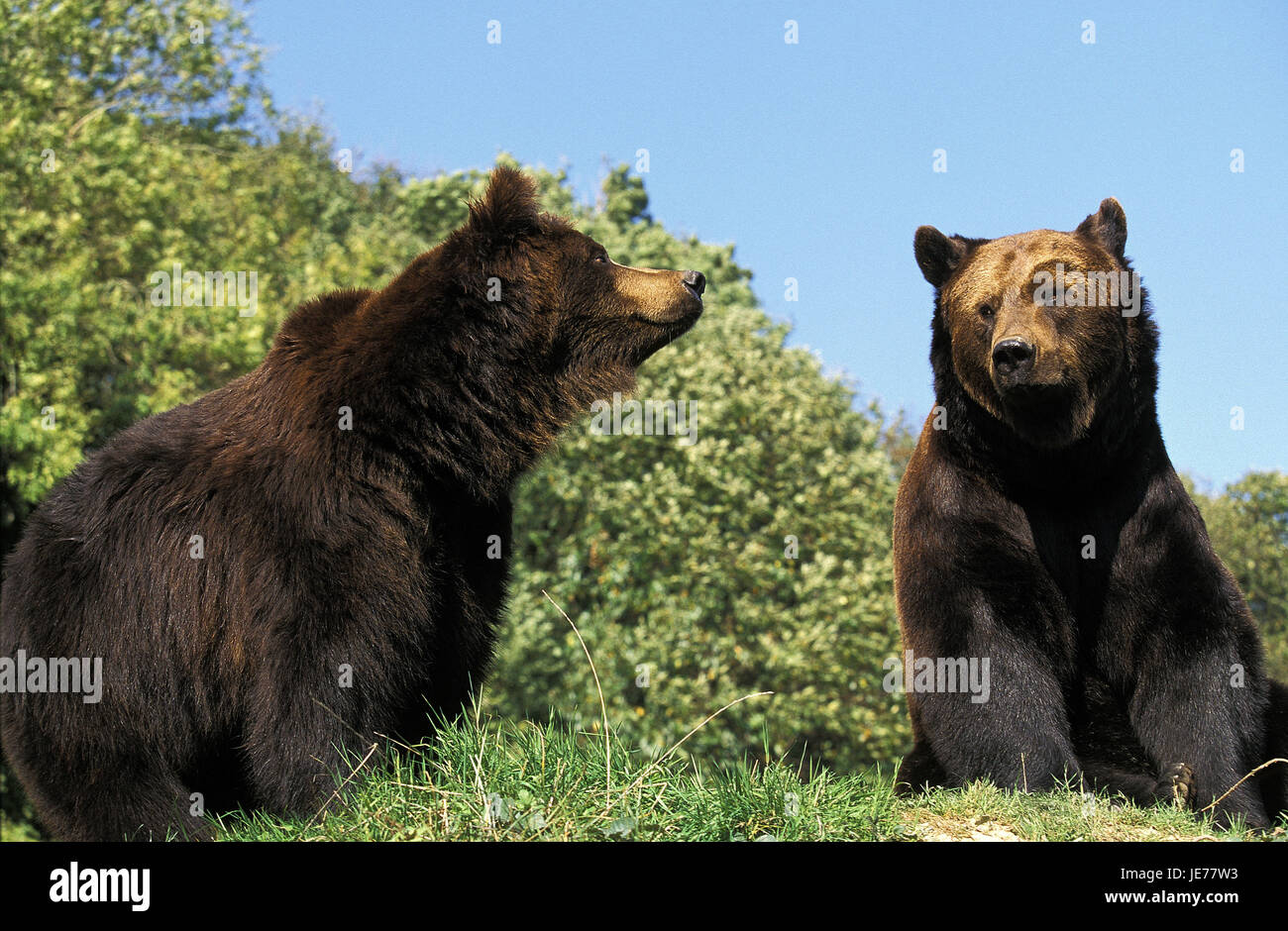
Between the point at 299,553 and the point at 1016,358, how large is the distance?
9.94ft

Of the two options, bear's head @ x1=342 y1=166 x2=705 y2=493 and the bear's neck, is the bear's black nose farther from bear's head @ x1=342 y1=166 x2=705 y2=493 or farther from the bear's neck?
the bear's neck

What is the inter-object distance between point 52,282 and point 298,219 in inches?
440

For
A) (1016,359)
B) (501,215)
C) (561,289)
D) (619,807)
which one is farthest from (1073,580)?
(501,215)

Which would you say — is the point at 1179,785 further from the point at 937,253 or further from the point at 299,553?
the point at 299,553

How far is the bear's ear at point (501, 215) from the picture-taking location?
5.43 metres

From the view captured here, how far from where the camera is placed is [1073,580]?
5266 mm

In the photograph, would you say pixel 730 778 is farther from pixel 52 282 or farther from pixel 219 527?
pixel 52 282

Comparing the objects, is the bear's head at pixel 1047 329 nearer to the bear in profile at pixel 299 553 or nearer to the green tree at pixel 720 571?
→ the bear in profile at pixel 299 553

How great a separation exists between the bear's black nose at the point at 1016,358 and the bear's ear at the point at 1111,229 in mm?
1004

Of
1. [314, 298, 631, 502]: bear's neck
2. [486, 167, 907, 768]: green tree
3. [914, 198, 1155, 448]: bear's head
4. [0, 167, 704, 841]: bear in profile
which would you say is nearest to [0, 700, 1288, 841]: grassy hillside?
[0, 167, 704, 841]: bear in profile

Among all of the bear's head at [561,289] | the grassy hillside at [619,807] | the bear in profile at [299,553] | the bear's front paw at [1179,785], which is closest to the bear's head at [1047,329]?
the bear's head at [561,289]

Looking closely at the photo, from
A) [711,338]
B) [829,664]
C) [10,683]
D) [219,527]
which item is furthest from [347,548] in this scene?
[711,338]

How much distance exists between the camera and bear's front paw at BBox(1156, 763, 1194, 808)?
16.4ft

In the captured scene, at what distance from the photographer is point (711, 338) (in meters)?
18.7
